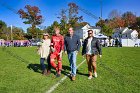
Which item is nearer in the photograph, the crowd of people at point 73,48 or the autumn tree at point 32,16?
the crowd of people at point 73,48

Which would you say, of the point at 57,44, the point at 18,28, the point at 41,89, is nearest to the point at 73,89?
the point at 41,89

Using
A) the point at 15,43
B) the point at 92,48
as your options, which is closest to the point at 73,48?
the point at 92,48

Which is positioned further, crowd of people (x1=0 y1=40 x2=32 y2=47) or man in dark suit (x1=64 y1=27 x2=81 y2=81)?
crowd of people (x1=0 y1=40 x2=32 y2=47)

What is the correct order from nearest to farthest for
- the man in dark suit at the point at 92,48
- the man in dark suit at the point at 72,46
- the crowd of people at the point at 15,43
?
1. the man in dark suit at the point at 72,46
2. the man in dark suit at the point at 92,48
3. the crowd of people at the point at 15,43

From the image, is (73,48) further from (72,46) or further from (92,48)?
(92,48)

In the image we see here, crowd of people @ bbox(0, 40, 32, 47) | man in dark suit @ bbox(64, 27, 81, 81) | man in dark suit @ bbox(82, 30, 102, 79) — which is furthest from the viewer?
crowd of people @ bbox(0, 40, 32, 47)

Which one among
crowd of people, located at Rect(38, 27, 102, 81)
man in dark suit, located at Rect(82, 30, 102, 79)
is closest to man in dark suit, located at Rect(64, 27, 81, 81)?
crowd of people, located at Rect(38, 27, 102, 81)

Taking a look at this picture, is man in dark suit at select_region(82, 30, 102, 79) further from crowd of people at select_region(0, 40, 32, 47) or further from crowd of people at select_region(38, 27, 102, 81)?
crowd of people at select_region(0, 40, 32, 47)

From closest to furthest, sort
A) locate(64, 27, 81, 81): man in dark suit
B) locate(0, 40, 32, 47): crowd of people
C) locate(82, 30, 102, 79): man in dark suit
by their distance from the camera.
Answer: locate(64, 27, 81, 81): man in dark suit, locate(82, 30, 102, 79): man in dark suit, locate(0, 40, 32, 47): crowd of people

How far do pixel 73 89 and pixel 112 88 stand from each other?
1.22m

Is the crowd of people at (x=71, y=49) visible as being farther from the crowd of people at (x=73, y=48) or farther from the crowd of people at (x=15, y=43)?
the crowd of people at (x=15, y=43)

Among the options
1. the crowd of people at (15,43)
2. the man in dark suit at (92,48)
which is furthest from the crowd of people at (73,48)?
the crowd of people at (15,43)

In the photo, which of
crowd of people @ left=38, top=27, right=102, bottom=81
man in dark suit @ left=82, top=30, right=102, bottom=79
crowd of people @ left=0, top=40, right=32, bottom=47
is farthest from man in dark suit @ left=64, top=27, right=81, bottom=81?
crowd of people @ left=0, top=40, right=32, bottom=47

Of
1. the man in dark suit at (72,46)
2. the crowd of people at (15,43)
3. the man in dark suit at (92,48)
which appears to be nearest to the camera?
the man in dark suit at (72,46)
